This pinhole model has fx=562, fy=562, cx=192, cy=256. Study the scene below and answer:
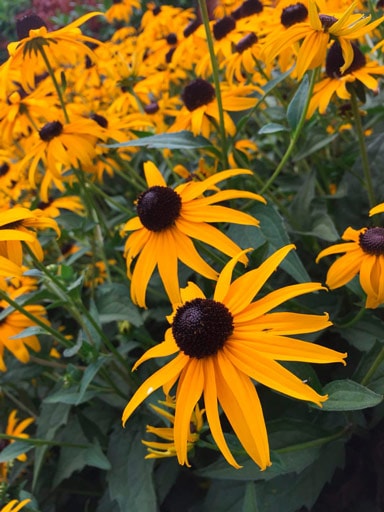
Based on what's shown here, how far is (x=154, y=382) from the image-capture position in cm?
58

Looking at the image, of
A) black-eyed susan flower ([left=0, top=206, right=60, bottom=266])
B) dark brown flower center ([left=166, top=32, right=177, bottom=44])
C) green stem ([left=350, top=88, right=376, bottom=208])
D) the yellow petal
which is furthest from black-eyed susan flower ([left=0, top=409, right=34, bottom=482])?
dark brown flower center ([left=166, top=32, right=177, bottom=44])

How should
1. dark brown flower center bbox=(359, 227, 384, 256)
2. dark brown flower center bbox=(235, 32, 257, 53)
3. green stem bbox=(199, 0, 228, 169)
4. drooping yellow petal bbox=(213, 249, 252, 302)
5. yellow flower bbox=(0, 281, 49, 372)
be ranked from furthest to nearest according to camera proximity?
dark brown flower center bbox=(235, 32, 257, 53), yellow flower bbox=(0, 281, 49, 372), green stem bbox=(199, 0, 228, 169), dark brown flower center bbox=(359, 227, 384, 256), drooping yellow petal bbox=(213, 249, 252, 302)

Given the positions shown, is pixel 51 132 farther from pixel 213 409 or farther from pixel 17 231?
pixel 213 409

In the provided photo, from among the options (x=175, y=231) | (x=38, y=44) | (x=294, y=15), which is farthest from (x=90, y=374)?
(x=294, y=15)

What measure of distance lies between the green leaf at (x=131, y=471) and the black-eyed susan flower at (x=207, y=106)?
0.57 meters

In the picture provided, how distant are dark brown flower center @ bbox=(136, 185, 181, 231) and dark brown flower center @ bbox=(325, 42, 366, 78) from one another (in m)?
0.40

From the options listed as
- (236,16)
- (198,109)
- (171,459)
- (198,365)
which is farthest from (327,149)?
(198,365)

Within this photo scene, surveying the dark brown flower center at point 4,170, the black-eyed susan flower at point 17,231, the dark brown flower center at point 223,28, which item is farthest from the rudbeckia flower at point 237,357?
the dark brown flower center at point 4,170

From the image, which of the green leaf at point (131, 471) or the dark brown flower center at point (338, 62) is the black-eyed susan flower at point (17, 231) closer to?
the green leaf at point (131, 471)

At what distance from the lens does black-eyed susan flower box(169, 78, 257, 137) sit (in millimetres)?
1034

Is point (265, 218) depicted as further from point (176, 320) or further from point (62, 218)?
point (62, 218)

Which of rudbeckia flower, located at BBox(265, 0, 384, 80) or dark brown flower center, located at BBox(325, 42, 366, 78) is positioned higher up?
rudbeckia flower, located at BBox(265, 0, 384, 80)

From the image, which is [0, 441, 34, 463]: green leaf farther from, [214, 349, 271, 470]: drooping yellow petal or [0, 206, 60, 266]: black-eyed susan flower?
[214, 349, 271, 470]: drooping yellow petal

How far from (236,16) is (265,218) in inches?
35.8
